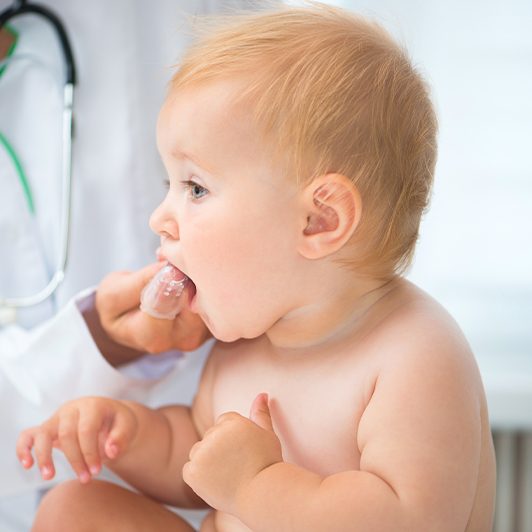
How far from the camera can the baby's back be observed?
705mm

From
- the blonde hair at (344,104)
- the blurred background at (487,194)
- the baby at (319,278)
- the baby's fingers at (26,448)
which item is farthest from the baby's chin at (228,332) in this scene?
the blurred background at (487,194)

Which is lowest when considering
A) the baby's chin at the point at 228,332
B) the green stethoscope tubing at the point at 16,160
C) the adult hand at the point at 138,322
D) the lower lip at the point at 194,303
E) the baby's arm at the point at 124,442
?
the baby's arm at the point at 124,442

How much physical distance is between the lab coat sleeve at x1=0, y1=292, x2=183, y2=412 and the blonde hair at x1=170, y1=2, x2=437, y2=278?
0.33 meters

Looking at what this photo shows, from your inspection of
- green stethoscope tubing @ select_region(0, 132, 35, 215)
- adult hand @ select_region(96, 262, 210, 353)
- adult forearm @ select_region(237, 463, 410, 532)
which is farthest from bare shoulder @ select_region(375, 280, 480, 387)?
green stethoscope tubing @ select_region(0, 132, 35, 215)

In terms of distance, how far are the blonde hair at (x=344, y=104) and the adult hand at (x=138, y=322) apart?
0.74ft

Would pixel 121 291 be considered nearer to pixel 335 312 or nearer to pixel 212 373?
pixel 212 373

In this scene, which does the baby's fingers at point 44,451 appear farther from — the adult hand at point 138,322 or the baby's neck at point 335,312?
the baby's neck at point 335,312

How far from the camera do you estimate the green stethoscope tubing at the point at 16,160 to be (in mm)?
1106

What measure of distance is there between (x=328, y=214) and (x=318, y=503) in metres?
0.23

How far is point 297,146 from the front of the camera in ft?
2.44

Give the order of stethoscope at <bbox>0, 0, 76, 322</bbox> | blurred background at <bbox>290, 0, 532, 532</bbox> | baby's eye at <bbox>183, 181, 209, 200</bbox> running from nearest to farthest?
1. baby's eye at <bbox>183, 181, 209, 200</bbox>
2. stethoscope at <bbox>0, 0, 76, 322</bbox>
3. blurred background at <bbox>290, 0, 532, 532</bbox>

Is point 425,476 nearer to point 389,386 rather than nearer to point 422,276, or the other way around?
point 389,386

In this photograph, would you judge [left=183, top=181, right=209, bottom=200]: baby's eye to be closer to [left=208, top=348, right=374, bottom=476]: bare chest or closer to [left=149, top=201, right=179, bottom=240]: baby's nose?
[left=149, top=201, right=179, bottom=240]: baby's nose

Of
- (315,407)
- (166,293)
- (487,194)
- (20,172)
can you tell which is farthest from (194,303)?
(487,194)
